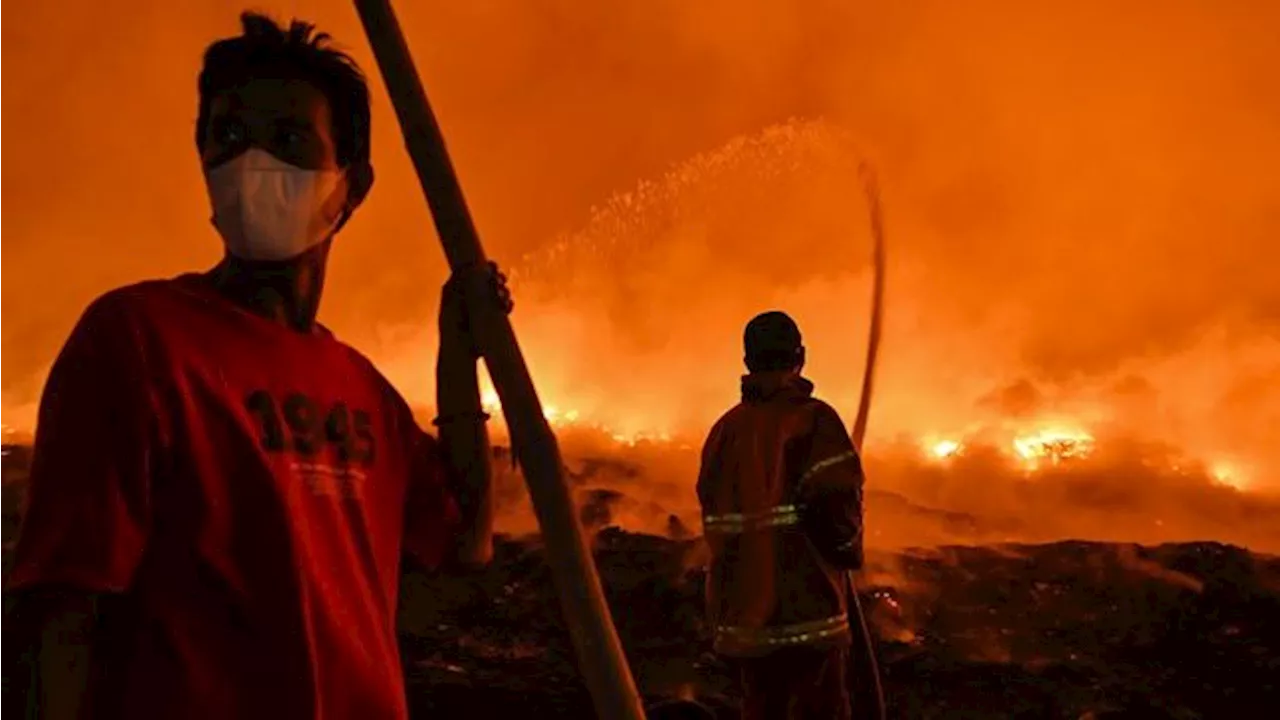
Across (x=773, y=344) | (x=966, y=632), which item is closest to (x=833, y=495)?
(x=773, y=344)

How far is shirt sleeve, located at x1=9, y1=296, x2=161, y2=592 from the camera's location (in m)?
1.53

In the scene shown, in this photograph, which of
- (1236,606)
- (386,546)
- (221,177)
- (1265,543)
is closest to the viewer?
(221,177)

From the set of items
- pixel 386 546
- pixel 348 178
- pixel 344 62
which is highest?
pixel 344 62

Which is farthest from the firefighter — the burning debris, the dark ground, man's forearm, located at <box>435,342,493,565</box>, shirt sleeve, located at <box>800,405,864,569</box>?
man's forearm, located at <box>435,342,493,565</box>

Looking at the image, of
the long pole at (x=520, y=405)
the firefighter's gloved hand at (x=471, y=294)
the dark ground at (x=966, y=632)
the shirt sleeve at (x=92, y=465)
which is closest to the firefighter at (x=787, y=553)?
the dark ground at (x=966, y=632)

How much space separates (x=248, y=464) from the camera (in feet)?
5.61

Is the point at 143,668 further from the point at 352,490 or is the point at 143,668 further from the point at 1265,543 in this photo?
the point at 1265,543

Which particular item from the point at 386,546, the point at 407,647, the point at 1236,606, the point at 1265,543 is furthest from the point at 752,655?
the point at 1265,543

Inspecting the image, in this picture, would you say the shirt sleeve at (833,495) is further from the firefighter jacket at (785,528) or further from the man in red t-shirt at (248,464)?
the man in red t-shirt at (248,464)

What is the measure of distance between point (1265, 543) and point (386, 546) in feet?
56.7

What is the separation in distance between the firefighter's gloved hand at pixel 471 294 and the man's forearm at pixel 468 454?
0.11m

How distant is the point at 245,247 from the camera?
191 centimetres

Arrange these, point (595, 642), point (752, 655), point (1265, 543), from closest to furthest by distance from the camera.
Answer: point (595, 642) < point (752, 655) < point (1265, 543)

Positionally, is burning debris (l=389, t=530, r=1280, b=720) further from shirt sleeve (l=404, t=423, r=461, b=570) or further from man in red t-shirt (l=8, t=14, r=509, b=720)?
man in red t-shirt (l=8, t=14, r=509, b=720)
